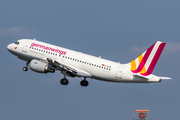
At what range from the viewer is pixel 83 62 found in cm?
Result: 6456

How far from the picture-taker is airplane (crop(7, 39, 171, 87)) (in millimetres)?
61500

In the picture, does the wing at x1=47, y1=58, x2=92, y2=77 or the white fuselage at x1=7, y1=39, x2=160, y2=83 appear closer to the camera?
the white fuselage at x1=7, y1=39, x2=160, y2=83

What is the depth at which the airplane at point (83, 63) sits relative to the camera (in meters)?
61.5

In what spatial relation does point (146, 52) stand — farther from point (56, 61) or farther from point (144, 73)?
point (56, 61)

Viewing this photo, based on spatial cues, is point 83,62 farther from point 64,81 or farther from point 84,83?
point 84,83

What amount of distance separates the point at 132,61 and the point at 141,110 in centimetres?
1590

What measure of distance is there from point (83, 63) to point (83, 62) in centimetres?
18

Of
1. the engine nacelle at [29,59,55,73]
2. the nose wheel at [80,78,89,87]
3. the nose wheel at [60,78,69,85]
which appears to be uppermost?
the engine nacelle at [29,59,55,73]

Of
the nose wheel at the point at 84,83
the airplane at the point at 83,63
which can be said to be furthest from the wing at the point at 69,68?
the nose wheel at the point at 84,83

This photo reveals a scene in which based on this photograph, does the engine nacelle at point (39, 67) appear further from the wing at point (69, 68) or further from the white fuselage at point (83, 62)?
the white fuselage at point (83, 62)

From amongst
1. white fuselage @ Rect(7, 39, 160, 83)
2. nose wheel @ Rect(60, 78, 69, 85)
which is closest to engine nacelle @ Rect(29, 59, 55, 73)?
white fuselage @ Rect(7, 39, 160, 83)

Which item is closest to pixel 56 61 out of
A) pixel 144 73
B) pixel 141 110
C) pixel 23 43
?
pixel 23 43

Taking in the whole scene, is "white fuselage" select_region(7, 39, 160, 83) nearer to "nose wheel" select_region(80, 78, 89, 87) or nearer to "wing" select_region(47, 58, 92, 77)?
"wing" select_region(47, 58, 92, 77)

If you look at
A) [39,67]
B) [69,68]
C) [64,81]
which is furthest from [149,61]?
[39,67]
